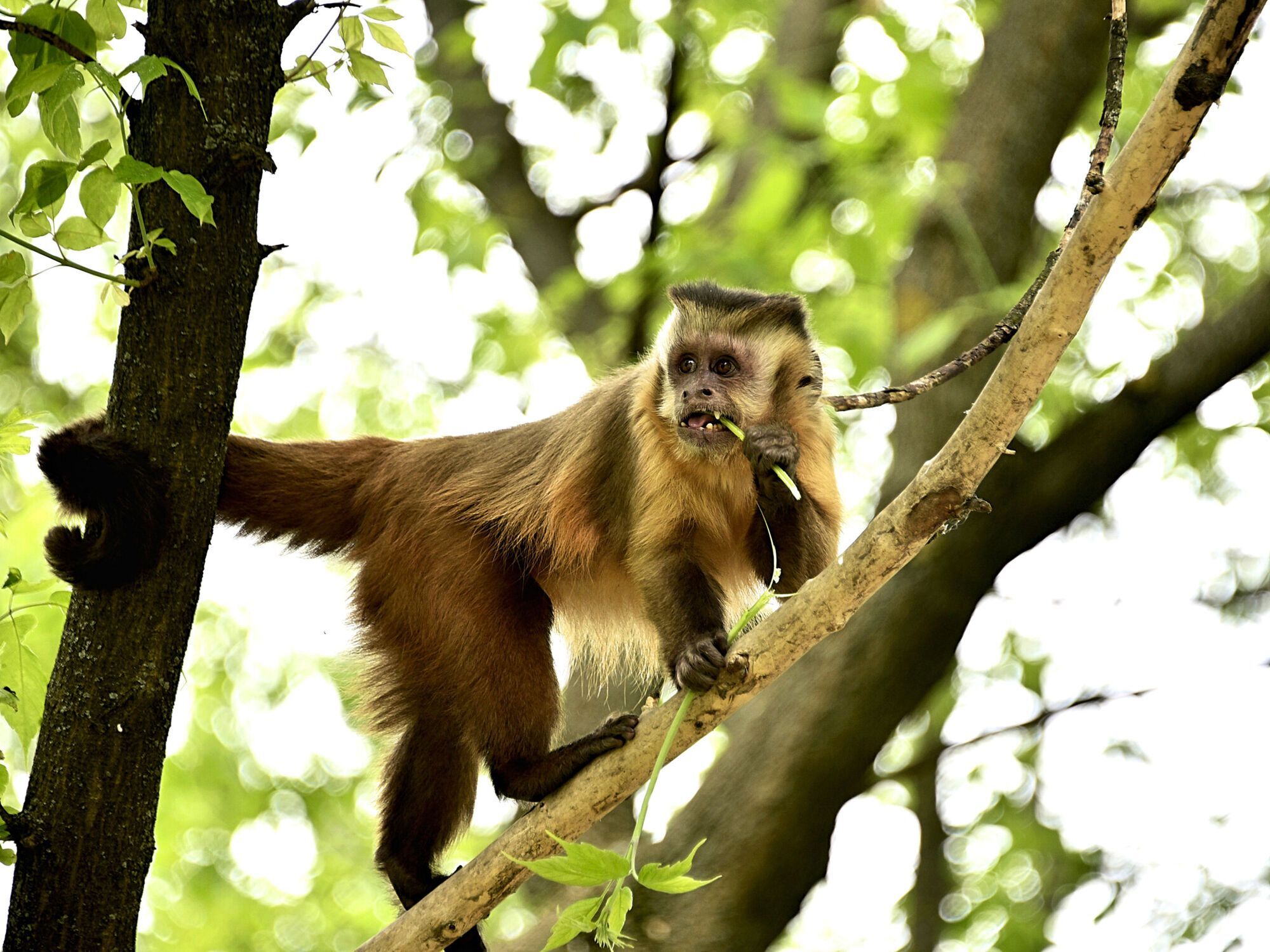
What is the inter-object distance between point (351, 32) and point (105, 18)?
23.8 inches

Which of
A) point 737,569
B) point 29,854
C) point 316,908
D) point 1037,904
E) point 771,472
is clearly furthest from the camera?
Answer: point 316,908

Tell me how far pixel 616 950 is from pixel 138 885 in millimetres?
2239

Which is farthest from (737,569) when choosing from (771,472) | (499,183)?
(499,183)

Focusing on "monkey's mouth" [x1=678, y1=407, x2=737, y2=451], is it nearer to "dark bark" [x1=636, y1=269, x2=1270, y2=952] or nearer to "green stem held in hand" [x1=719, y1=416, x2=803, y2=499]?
"green stem held in hand" [x1=719, y1=416, x2=803, y2=499]

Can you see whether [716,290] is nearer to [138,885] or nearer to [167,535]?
[167,535]

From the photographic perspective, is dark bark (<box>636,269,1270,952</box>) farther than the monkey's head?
Yes

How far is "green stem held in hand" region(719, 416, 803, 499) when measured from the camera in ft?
11.5

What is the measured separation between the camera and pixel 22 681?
3.01 m

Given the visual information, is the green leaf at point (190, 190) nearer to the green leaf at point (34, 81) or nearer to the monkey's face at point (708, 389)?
the green leaf at point (34, 81)

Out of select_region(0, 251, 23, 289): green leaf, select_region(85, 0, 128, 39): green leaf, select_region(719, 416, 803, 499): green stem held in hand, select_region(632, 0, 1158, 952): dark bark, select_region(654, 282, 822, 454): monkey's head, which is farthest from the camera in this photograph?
select_region(632, 0, 1158, 952): dark bark

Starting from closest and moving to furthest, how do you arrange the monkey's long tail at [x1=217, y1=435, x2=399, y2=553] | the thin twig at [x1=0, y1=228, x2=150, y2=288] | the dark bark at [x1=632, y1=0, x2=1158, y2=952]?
the thin twig at [x1=0, y1=228, x2=150, y2=288] < the monkey's long tail at [x1=217, y1=435, x2=399, y2=553] < the dark bark at [x1=632, y1=0, x2=1158, y2=952]

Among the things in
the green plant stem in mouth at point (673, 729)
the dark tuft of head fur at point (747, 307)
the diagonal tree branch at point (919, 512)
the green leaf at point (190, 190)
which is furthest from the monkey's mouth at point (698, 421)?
the green leaf at point (190, 190)

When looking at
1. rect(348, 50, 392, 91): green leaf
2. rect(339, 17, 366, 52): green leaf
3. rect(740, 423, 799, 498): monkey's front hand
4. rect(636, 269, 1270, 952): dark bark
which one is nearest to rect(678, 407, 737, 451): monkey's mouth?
rect(740, 423, 799, 498): monkey's front hand

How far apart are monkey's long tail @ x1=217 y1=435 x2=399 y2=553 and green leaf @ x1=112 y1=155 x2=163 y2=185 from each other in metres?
1.42
